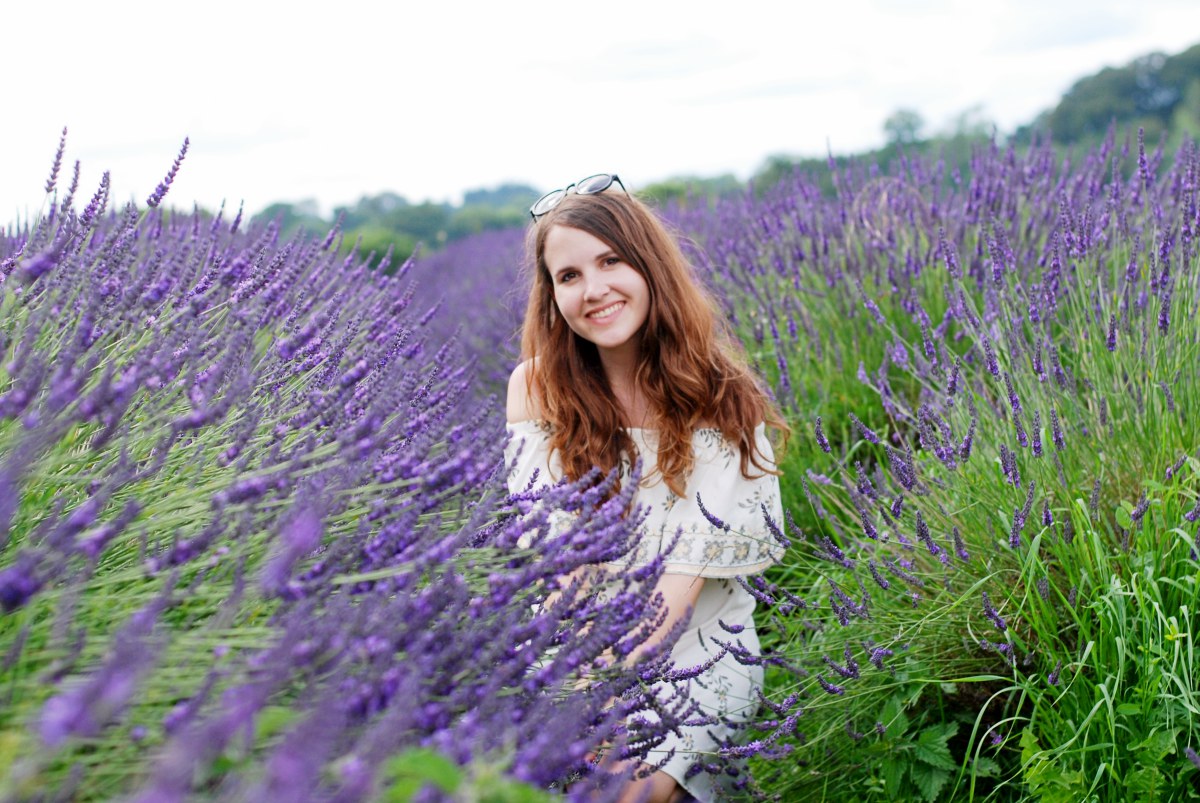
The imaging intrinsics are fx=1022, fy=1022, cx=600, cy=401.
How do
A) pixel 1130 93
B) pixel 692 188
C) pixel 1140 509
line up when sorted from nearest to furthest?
pixel 1140 509 → pixel 692 188 → pixel 1130 93

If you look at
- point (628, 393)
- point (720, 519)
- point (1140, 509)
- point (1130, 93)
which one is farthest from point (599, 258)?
point (1130, 93)

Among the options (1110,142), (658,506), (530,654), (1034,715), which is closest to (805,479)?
(658,506)

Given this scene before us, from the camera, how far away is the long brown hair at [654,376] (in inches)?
96.4

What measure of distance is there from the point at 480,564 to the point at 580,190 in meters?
1.35

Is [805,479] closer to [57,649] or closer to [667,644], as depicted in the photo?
[667,644]

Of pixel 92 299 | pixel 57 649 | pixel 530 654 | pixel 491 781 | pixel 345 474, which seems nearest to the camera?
pixel 491 781

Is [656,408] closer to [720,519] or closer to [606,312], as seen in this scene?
[606,312]

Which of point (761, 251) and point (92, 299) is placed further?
point (761, 251)

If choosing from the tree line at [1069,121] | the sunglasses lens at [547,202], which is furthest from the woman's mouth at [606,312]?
the tree line at [1069,121]

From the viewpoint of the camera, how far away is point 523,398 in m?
2.71

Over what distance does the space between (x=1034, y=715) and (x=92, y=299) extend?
1.73 meters

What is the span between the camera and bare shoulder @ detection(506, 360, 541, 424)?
8.71 ft

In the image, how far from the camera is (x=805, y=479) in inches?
111

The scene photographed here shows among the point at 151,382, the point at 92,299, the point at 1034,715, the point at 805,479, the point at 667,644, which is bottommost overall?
the point at 1034,715
